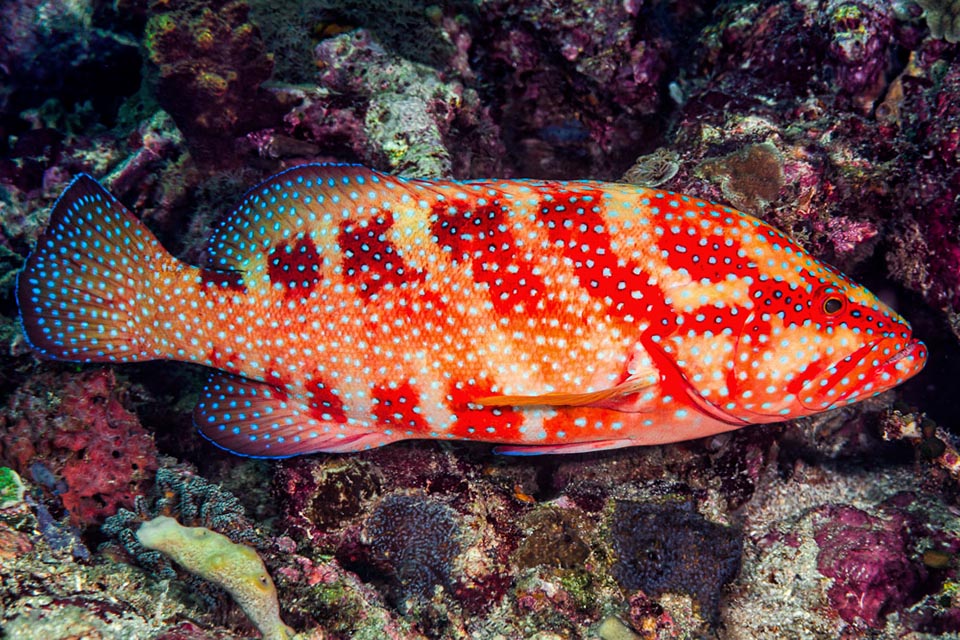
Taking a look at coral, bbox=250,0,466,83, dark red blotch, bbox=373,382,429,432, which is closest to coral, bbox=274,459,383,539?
dark red blotch, bbox=373,382,429,432

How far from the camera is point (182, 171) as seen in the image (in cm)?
486

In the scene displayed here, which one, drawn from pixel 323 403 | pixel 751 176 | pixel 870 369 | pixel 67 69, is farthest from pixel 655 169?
pixel 67 69

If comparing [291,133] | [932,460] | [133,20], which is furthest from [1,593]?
[133,20]

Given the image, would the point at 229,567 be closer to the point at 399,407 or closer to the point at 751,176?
the point at 399,407

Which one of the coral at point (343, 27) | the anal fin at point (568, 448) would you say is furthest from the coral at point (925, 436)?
the coral at point (343, 27)

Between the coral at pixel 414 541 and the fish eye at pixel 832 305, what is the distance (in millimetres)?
2475

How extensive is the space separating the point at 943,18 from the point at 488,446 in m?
4.23

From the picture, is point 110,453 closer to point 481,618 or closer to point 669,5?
point 481,618

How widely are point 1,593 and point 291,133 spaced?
3488 millimetres

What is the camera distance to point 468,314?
10.6ft

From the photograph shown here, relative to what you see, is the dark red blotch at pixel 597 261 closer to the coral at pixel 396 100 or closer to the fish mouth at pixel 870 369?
the fish mouth at pixel 870 369

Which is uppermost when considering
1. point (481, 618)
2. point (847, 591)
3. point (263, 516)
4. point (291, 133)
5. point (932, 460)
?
point (291, 133)

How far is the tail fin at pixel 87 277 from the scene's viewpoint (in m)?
3.52

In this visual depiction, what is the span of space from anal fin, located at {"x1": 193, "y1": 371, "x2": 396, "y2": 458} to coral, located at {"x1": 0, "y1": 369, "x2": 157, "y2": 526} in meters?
0.71
